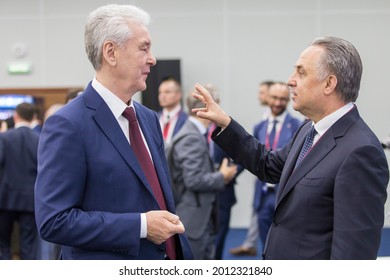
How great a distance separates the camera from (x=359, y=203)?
1.90 m

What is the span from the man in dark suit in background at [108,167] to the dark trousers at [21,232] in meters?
3.43

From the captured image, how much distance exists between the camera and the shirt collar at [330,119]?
2096 millimetres

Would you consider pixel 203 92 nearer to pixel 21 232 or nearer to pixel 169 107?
pixel 169 107

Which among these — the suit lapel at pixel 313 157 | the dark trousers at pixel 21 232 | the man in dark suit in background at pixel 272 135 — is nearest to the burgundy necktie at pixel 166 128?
the man in dark suit in background at pixel 272 135

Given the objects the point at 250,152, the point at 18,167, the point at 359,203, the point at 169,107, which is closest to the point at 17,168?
the point at 18,167

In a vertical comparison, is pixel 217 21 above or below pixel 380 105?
above

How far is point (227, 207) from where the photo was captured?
5.35 m

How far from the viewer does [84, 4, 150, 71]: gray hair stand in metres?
2.02

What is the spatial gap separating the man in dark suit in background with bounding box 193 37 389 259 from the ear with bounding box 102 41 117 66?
37 centimetres

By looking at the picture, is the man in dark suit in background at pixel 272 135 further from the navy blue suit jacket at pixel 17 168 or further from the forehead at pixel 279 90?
the navy blue suit jacket at pixel 17 168

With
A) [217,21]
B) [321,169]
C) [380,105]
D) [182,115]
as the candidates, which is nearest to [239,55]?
[217,21]

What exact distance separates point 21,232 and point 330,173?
392 cm

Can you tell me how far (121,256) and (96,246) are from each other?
0.32 ft
